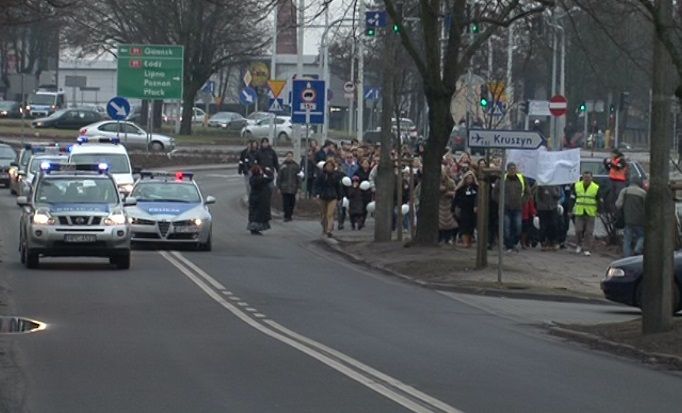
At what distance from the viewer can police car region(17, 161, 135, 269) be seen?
24.9 meters

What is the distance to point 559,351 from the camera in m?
16.9

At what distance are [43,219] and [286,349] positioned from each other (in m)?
10.4

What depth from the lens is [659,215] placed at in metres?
17.2

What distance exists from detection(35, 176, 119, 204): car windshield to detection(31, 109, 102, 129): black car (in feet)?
170

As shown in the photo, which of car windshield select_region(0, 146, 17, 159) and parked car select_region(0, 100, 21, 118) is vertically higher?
parked car select_region(0, 100, 21, 118)

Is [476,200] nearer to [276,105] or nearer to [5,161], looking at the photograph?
[276,105]

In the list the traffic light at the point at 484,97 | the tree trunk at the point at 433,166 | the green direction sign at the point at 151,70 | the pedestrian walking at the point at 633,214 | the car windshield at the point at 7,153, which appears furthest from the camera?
the green direction sign at the point at 151,70

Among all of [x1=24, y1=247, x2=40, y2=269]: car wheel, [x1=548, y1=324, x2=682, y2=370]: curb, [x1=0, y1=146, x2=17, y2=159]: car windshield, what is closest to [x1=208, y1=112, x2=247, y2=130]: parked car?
[x1=0, y1=146, x2=17, y2=159]: car windshield

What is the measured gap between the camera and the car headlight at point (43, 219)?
2488 cm

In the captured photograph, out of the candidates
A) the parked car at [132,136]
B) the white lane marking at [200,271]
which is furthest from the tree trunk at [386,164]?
the parked car at [132,136]

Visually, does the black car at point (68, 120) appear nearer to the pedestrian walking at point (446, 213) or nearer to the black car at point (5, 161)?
the black car at point (5, 161)

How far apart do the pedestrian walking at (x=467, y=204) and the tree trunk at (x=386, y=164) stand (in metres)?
1.40

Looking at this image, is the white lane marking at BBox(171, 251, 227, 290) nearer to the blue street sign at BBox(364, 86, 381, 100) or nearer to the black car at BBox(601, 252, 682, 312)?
the black car at BBox(601, 252, 682, 312)

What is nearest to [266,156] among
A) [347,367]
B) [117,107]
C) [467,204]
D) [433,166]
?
[467,204]
